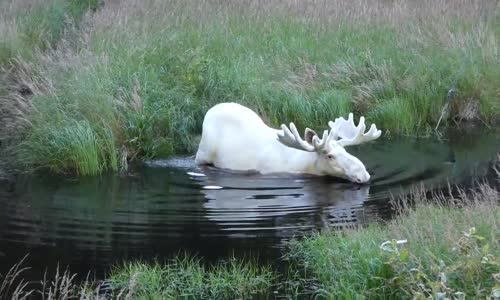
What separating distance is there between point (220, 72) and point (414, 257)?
785cm

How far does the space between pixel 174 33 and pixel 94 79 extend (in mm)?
2620

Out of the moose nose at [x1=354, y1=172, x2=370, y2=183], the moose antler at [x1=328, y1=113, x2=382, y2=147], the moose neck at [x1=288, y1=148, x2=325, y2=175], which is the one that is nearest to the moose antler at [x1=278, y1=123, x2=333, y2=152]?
the moose neck at [x1=288, y1=148, x2=325, y2=175]

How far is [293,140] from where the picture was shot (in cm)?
1085

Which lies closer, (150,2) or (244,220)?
(244,220)

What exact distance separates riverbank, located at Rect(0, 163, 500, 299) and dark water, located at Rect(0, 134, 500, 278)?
1.22ft

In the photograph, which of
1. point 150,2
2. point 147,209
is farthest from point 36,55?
point 147,209

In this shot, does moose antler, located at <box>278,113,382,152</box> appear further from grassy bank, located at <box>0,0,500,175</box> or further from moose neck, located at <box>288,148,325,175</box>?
grassy bank, located at <box>0,0,500,175</box>

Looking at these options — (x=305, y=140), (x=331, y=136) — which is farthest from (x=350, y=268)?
(x=331, y=136)

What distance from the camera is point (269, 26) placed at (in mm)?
15906

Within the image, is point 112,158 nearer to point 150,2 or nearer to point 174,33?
point 174,33

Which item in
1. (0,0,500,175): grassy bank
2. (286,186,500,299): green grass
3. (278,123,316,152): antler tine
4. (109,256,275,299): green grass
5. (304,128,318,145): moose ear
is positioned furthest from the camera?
(0,0,500,175): grassy bank

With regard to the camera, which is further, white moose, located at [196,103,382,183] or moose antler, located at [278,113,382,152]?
white moose, located at [196,103,382,183]

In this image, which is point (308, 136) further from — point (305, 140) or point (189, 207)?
point (189, 207)

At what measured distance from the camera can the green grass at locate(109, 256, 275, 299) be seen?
7133 millimetres
